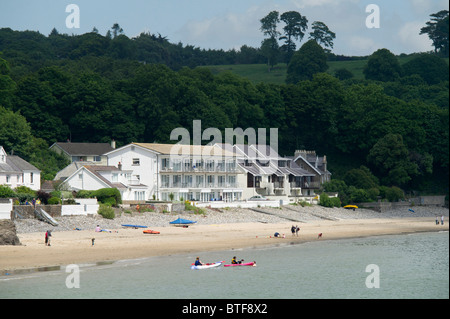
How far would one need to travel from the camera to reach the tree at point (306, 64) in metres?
170

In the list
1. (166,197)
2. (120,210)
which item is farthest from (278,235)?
(166,197)

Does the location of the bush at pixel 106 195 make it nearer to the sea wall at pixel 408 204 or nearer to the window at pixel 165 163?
the window at pixel 165 163

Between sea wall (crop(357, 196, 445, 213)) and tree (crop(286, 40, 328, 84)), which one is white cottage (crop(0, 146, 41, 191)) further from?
tree (crop(286, 40, 328, 84))

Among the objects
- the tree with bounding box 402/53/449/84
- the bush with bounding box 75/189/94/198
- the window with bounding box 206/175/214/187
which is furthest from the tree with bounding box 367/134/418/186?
the tree with bounding box 402/53/449/84

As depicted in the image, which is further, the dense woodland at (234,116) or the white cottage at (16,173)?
the dense woodland at (234,116)

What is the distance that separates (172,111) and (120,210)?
3965cm

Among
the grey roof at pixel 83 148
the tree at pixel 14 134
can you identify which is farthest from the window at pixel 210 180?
the tree at pixel 14 134

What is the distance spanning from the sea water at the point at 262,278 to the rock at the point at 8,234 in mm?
6294

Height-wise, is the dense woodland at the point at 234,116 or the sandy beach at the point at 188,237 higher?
the dense woodland at the point at 234,116

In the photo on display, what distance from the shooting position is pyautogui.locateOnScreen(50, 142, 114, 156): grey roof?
93938 millimetres

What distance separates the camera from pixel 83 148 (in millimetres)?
95500

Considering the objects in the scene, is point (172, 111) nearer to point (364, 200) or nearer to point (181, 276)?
point (364, 200)

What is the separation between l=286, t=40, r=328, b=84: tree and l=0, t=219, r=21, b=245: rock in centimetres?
12604

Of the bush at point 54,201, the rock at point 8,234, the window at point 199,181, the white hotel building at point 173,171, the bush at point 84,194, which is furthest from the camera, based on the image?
the window at point 199,181
